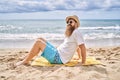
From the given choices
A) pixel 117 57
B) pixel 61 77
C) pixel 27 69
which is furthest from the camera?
pixel 117 57

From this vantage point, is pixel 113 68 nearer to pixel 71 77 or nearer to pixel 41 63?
pixel 71 77

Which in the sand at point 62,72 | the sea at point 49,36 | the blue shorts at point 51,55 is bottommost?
the sea at point 49,36

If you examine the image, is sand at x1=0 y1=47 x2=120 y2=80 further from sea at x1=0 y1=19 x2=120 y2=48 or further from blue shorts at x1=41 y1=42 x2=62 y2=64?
sea at x1=0 y1=19 x2=120 y2=48

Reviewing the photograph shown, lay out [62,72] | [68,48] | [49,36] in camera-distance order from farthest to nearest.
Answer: [49,36] → [68,48] → [62,72]

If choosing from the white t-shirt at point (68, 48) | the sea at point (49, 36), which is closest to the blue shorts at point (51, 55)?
the white t-shirt at point (68, 48)

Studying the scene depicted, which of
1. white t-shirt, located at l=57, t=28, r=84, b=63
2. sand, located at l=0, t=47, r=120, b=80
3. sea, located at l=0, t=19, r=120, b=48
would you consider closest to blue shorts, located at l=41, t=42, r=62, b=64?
white t-shirt, located at l=57, t=28, r=84, b=63

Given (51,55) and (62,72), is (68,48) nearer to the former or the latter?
(51,55)

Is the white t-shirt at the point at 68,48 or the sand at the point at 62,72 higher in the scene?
the white t-shirt at the point at 68,48

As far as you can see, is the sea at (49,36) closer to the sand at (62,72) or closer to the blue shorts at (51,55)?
the blue shorts at (51,55)

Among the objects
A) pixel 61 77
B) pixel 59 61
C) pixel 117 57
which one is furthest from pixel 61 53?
pixel 117 57

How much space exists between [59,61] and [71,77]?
86 cm

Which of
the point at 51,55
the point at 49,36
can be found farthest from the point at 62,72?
the point at 49,36

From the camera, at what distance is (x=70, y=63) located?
500 cm

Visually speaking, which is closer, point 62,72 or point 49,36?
point 62,72
